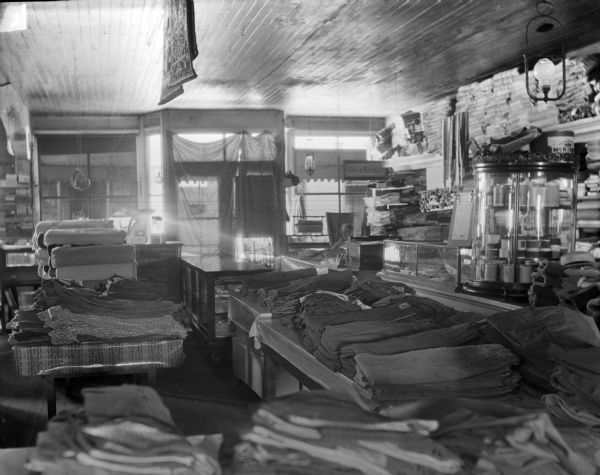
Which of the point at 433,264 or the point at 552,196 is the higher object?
the point at 552,196

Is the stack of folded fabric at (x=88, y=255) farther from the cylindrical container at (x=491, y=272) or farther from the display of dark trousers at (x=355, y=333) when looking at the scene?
the cylindrical container at (x=491, y=272)

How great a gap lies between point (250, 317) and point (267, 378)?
531 mm

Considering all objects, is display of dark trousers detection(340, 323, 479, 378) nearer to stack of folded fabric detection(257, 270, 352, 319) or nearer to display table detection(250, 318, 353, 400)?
display table detection(250, 318, 353, 400)

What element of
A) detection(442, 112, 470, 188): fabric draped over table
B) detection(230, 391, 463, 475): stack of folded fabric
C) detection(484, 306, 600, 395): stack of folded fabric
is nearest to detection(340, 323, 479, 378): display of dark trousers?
detection(484, 306, 600, 395): stack of folded fabric

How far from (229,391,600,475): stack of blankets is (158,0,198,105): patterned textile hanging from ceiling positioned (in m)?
3.18

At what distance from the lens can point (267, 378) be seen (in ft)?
14.8

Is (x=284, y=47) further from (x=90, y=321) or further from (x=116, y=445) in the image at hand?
(x=116, y=445)

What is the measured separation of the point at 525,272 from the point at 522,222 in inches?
18.8

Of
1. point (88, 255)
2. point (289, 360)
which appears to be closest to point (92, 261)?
point (88, 255)

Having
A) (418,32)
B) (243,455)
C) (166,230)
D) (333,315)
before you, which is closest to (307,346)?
(333,315)

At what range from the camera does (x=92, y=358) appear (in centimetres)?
375

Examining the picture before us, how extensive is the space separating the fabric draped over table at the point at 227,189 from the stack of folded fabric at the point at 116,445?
11380 mm

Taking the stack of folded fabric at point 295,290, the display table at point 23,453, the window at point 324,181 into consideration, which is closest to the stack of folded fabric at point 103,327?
the stack of folded fabric at point 295,290

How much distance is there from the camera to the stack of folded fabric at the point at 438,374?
2207mm
